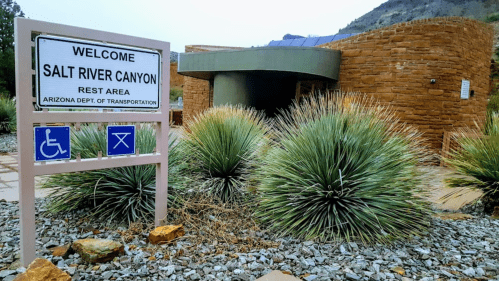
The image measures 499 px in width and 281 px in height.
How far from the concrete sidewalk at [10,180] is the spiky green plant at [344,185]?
8.86 feet

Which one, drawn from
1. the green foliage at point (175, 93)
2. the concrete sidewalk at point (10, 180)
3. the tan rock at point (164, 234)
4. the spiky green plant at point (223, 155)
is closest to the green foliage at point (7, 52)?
the green foliage at point (175, 93)

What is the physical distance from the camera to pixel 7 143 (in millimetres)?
10727

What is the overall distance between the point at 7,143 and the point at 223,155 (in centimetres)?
928

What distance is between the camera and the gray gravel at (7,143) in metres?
9.61

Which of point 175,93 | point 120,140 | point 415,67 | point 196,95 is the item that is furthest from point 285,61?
point 175,93

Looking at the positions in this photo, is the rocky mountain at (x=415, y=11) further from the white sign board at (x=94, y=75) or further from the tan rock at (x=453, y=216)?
the white sign board at (x=94, y=75)

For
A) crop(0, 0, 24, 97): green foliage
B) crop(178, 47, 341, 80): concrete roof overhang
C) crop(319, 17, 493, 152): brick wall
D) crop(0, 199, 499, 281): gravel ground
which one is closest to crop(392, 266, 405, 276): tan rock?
crop(0, 199, 499, 281): gravel ground

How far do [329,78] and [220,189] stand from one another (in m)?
6.72

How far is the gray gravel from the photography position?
961 centimetres

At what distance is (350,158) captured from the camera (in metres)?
3.43

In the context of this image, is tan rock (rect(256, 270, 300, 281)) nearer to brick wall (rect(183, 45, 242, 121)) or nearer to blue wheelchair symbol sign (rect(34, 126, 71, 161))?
blue wheelchair symbol sign (rect(34, 126, 71, 161))

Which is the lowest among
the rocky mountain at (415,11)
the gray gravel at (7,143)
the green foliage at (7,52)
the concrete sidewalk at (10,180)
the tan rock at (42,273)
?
the concrete sidewalk at (10,180)

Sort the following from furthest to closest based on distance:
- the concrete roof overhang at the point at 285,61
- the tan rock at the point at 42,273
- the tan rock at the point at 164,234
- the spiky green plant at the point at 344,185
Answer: the concrete roof overhang at the point at 285,61, the spiky green plant at the point at 344,185, the tan rock at the point at 164,234, the tan rock at the point at 42,273

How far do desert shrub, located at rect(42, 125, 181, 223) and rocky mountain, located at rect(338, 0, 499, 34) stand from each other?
160 ft
